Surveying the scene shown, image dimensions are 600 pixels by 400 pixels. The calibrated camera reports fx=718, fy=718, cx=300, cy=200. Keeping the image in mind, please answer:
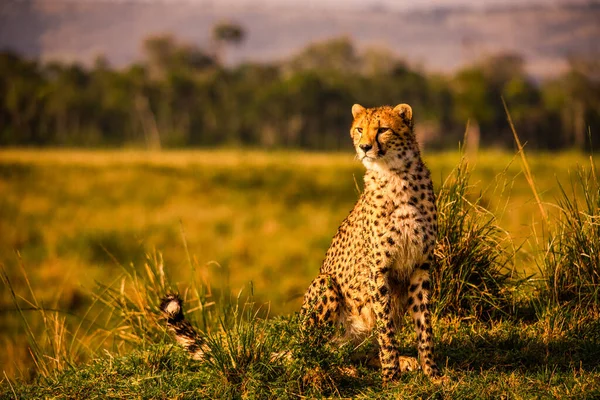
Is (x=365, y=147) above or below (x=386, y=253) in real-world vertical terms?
above

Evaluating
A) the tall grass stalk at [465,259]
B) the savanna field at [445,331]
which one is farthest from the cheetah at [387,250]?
the tall grass stalk at [465,259]

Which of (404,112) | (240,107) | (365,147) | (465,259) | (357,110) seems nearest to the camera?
(365,147)

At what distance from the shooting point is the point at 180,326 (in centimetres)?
449

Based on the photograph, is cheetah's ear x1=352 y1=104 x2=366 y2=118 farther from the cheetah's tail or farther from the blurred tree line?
the blurred tree line

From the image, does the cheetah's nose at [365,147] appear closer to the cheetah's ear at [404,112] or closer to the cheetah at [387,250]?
the cheetah at [387,250]

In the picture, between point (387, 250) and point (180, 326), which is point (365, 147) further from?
point (180, 326)

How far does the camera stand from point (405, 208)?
4.04m

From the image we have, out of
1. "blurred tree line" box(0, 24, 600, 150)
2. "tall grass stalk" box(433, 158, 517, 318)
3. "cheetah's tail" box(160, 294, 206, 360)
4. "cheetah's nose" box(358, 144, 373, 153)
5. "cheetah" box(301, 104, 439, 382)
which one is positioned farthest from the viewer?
"blurred tree line" box(0, 24, 600, 150)

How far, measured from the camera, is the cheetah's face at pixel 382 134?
3.91 meters

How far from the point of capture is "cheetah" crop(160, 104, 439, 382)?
401 cm

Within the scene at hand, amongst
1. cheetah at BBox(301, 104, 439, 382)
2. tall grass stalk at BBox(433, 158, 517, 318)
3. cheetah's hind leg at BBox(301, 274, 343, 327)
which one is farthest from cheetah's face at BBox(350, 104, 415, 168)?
tall grass stalk at BBox(433, 158, 517, 318)

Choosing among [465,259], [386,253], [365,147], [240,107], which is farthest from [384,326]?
[240,107]

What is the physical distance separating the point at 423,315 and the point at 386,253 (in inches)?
17.8

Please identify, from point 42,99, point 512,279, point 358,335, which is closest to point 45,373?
point 358,335
